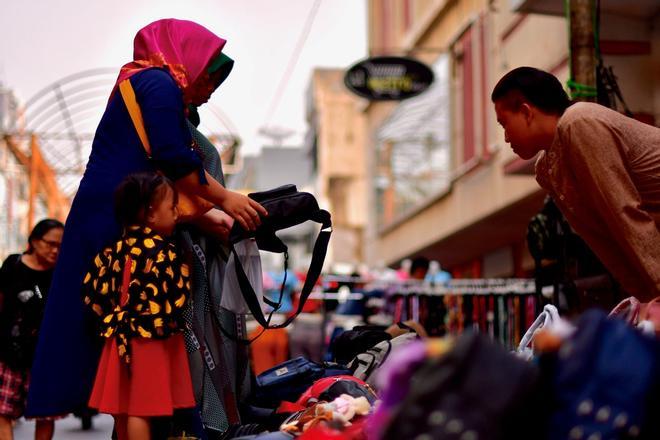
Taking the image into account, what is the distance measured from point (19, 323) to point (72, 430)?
3.29 m

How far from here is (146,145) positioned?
447 cm

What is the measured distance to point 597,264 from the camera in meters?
7.14

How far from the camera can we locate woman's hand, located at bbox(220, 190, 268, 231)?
4551 mm

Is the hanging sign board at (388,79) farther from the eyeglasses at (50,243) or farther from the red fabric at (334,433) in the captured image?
the red fabric at (334,433)

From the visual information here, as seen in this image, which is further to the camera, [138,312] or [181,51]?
[181,51]

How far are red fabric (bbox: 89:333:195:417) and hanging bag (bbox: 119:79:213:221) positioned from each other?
55cm

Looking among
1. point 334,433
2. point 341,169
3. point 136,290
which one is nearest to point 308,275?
point 136,290

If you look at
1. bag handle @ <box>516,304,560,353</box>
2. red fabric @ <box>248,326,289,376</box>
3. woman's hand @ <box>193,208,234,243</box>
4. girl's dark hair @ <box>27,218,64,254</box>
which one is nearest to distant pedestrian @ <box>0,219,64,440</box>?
girl's dark hair @ <box>27,218,64,254</box>

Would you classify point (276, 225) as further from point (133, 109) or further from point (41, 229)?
point (41, 229)

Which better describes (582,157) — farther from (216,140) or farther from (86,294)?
(216,140)

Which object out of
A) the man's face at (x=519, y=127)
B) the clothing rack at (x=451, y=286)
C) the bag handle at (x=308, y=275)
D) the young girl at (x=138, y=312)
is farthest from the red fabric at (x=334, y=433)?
the clothing rack at (x=451, y=286)

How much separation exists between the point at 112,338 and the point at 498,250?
18045mm

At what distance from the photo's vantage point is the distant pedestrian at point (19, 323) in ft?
24.3

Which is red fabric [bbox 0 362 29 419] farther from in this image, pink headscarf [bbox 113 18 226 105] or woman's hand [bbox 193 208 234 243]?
pink headscarf [bbox 113 18 226 105]
